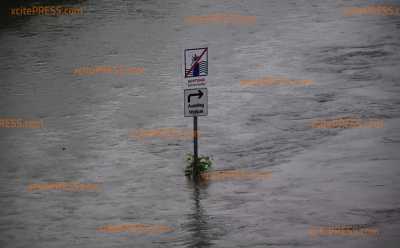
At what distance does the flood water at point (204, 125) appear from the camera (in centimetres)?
1566

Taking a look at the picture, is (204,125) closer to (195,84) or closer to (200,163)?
(200,163)

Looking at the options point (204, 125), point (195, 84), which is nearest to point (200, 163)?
point (195, 84)

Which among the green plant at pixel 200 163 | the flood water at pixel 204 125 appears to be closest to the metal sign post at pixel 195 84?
the green plant at pixel 200 163

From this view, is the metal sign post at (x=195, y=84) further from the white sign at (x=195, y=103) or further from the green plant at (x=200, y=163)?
the green plant at (x=200, y=163)

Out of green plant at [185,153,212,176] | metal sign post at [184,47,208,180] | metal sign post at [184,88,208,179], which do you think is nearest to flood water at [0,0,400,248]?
green plant at [185,153,212,176]

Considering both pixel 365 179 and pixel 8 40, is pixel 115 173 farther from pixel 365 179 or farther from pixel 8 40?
pixel 8 40

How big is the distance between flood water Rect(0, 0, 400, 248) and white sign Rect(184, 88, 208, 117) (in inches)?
49.7

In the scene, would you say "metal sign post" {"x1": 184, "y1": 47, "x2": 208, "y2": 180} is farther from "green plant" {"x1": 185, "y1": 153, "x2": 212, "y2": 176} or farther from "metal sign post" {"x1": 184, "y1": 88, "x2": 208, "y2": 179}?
"green plant" {"x1": 185, "y1": 153, "x2": 212, "y2": 176}

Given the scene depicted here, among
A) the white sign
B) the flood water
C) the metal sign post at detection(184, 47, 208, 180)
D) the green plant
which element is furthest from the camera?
the green plant

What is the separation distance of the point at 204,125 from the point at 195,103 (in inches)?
134

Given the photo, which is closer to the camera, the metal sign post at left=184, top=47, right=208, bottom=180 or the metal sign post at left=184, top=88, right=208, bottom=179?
the metal sign post at left=184, top=47, right=208, bottom=180

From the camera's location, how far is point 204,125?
2148 centimetres

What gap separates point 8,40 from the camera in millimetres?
29984

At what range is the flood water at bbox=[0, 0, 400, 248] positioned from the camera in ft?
51.4
